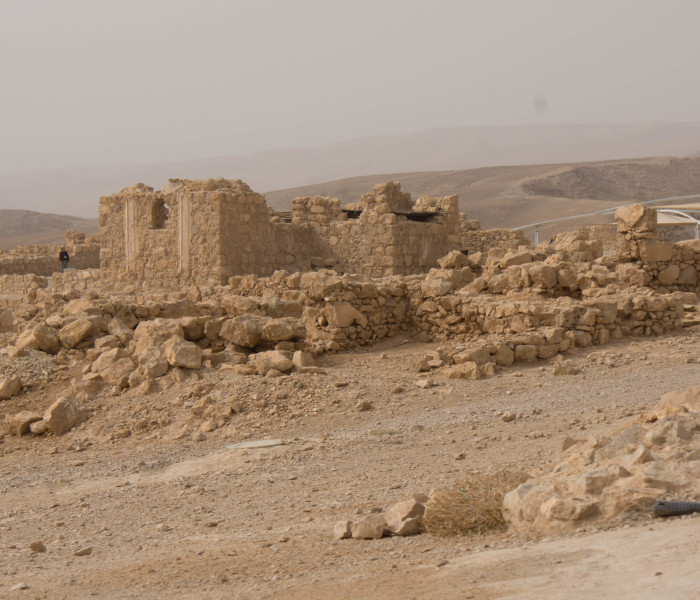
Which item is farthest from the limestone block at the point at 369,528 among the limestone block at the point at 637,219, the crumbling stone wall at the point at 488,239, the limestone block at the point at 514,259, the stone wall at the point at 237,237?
A: the crumbling stone wall at the point at 488,239

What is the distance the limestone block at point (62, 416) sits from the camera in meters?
7.75

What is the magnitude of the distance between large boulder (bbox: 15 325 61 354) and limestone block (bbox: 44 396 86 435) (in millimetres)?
1639

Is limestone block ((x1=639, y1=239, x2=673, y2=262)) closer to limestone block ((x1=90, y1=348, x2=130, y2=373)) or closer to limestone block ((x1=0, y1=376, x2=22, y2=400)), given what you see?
limestone block ((x1=90, y1=348, x2=130, y2=373))

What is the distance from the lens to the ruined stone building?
15.4 m

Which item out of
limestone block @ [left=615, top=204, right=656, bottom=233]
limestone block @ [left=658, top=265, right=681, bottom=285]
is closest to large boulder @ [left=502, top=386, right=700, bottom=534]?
limestone block @ [left=615, top=204, right=656, bottom=233]

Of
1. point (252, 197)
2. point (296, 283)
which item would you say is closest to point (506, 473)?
point (296, 283)

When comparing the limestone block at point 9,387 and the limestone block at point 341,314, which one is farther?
the limestone block at point 341,314

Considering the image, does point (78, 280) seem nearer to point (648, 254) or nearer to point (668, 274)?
point (648, 254)

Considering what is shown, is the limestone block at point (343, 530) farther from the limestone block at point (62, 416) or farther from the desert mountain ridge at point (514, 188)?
the desert mountain ridge at point (514, 188)

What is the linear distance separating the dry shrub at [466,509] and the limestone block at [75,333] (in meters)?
6.00

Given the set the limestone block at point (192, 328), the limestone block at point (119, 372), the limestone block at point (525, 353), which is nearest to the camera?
the limestone block at point (119, 372)

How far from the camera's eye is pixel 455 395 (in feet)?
25.6

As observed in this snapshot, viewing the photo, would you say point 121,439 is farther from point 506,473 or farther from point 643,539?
point 643,539

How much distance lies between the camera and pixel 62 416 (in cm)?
778
